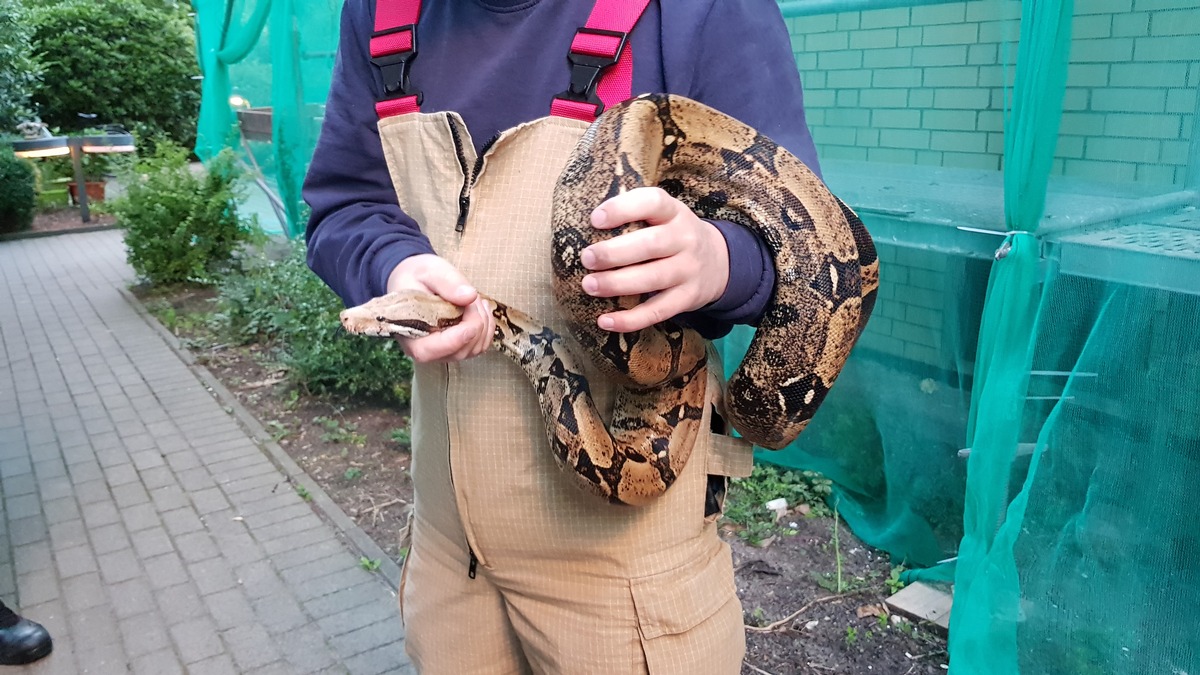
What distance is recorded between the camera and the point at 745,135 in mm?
1787

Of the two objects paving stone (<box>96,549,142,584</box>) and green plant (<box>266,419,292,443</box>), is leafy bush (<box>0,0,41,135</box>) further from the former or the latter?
paving stone (<box>96,549,142,584</box>)

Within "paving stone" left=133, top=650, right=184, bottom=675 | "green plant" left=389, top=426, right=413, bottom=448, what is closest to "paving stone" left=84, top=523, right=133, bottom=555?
"paving stone" left=133, top=650, right=184, bottom=675

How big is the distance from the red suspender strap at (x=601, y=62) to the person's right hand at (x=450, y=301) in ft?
1.38

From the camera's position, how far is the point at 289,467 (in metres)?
6.57

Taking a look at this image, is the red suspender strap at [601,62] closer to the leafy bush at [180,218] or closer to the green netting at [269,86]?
the green netting at [269,86]

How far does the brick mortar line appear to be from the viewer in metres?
5.32

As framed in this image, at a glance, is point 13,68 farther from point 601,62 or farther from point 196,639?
point 601,62

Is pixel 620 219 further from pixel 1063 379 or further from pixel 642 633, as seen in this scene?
pixel 1063 379

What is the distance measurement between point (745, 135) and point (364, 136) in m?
0.90

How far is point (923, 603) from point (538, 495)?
129 inches

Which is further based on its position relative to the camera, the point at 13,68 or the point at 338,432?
the point at 13,68

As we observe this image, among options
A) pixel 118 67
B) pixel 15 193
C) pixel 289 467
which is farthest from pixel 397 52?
pixel 118 67

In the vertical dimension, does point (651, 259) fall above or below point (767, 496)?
above

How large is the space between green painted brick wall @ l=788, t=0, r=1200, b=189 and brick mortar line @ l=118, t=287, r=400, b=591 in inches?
A: 144
